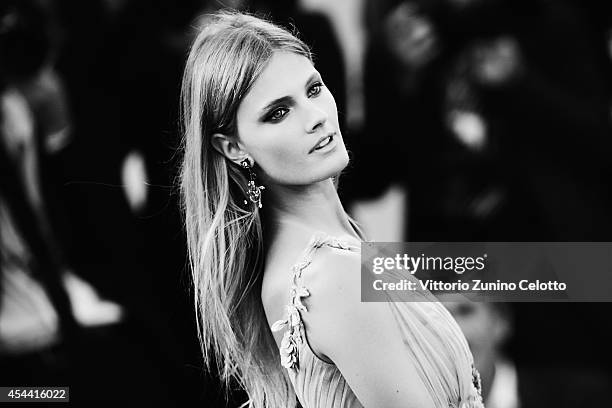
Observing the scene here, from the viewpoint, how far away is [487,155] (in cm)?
207

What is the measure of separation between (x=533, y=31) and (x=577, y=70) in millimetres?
154

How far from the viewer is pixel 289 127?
1.52 metres

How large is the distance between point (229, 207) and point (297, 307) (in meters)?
0.28

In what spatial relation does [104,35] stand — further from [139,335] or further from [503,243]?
[503,243]

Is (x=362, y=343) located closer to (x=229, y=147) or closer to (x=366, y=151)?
(x=229, y=147)

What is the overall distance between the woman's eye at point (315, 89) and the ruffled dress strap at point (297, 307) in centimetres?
28

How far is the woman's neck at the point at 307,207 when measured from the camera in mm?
1567

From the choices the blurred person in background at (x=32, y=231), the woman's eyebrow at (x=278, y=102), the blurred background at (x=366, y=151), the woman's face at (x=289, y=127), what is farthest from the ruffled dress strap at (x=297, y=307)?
the blurred person in background at (x=32, y=231)

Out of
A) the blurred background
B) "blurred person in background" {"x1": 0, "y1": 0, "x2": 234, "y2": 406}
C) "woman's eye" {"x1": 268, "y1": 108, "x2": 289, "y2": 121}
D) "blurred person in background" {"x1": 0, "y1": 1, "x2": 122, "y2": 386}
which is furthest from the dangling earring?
"blurred person in background" {"x1": 0, "y1": 1, "x2": 122, "y2": 386}

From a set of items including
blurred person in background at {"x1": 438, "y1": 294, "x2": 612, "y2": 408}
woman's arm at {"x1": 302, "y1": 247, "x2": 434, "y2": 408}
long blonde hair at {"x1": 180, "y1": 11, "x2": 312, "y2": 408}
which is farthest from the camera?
blurred person in background at {"x1": 438, "y1": 294, "x2": 612, "y2": 408}

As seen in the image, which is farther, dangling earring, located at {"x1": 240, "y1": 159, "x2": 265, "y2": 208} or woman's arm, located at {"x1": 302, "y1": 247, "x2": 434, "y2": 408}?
dangling earring, located at {"x1": 240, "y1": 159, "x2": 265, "y2": 208}

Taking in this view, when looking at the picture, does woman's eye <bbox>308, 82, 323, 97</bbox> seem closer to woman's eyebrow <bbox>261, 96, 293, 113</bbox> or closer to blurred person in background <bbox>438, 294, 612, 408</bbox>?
woman's eyebrow <bbox>261, 96, 293, 113</bbox>

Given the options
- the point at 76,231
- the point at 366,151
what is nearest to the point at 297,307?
the point at 366,151

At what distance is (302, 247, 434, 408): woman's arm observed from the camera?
1.35 m
